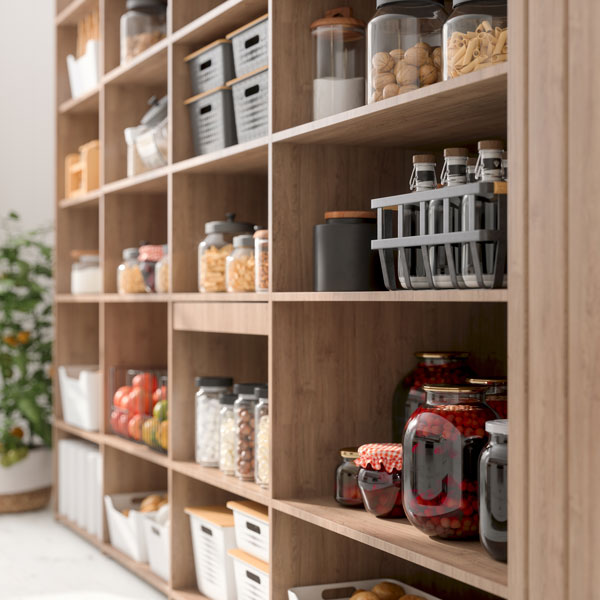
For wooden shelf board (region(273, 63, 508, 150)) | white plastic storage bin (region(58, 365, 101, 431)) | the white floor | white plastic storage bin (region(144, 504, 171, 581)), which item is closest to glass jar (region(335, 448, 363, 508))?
wooden shelf board (region(273, 63, 508, 150))

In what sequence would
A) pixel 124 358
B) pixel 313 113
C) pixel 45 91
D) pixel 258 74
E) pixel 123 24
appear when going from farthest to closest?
pixel 45 91 < pixel 124 358 < pixel 123 24 < pixel 258 74 < pixel 313 113

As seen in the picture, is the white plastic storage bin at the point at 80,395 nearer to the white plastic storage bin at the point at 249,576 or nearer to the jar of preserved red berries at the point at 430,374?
the white plastic storage bin at the point at 249,576

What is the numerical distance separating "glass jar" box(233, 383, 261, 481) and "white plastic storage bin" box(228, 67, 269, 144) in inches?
26.5

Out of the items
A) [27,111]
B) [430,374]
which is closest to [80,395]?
[27,111]

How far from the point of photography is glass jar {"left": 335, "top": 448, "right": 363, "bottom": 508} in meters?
2.11

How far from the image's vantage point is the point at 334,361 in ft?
7.32

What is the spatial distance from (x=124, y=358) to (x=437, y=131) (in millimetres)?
1736

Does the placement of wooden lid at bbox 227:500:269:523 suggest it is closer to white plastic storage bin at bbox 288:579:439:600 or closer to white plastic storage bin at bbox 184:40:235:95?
white plastic storage bin at bbox 288:579:439:600

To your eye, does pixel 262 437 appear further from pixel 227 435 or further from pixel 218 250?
pixel 218 250

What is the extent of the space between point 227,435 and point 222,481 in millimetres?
142

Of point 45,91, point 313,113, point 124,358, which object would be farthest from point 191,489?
point 45,91

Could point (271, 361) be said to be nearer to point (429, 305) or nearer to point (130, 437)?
point (429, 305)

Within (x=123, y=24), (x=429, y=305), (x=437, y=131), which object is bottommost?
(x=429, y=305)

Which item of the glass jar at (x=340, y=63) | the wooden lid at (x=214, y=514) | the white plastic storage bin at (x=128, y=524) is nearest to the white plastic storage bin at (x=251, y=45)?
the glass jar at (x=340, y=63)
